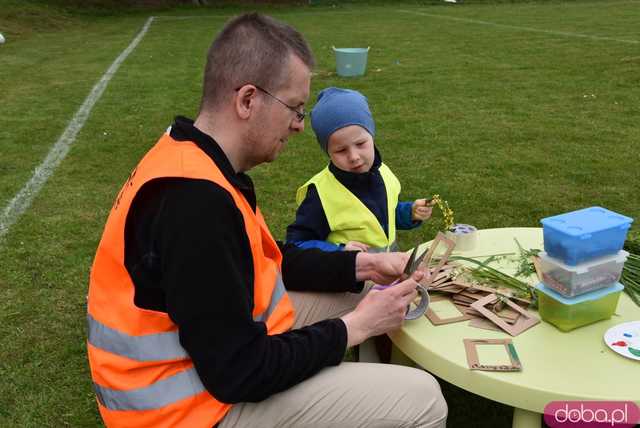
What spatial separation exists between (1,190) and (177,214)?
4.67 meters

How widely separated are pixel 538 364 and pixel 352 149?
4.38 feet

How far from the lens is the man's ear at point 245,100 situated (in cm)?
166

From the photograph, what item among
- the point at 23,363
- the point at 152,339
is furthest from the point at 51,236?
the point at 152,339

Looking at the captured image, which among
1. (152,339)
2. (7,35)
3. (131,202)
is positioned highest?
(131,202)

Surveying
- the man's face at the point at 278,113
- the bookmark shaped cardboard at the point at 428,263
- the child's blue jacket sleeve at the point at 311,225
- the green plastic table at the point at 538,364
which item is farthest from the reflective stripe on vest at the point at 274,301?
the child's blue jacket sleeve at the point at 311,225

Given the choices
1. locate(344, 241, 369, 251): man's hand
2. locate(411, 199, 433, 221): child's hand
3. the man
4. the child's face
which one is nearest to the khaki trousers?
the man

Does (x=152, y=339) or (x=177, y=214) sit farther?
(x=152, y=339)

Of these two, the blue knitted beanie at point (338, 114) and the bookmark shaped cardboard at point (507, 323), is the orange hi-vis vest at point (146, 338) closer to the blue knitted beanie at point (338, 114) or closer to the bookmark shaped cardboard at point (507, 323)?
the bookmark shaped cardboard at point (507, 323)

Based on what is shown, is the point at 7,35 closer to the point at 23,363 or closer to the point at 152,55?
the point at 152,55

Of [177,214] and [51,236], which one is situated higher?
[177,214]

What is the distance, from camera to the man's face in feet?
5.64

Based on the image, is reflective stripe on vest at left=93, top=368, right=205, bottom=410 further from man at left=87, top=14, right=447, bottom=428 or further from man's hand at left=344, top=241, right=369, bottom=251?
man's hand at left=344, top=241, right=369, bottom=251

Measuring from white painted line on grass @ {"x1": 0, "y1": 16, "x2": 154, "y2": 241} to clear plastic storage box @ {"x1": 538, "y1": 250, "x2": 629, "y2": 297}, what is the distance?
157 inches

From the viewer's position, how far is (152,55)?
46.6ft
